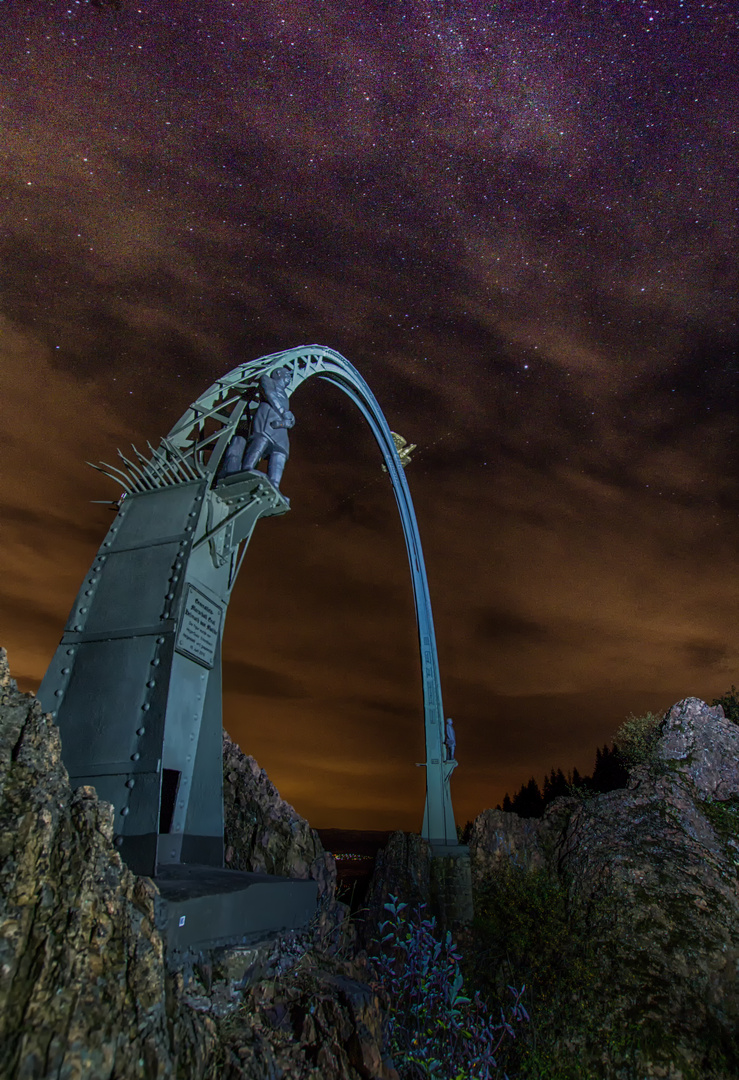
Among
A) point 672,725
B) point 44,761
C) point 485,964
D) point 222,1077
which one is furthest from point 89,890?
point 672,725

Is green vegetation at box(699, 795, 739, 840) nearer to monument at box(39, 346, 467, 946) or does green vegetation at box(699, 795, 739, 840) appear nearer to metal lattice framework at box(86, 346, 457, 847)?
metal lattice framework at box(86, 346, 457, 847)

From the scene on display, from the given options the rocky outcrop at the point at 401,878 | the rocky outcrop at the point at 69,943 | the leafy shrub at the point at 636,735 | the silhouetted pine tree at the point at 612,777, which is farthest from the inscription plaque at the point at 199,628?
the silhouetted pine tree at the point at 612,777

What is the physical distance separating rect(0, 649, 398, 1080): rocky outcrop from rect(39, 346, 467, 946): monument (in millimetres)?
1434

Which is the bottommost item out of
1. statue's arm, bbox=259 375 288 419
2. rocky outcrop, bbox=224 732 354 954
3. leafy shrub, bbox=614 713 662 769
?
rocky outcrop, bbox=224 732 354 954

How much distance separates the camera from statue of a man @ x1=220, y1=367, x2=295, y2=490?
8211 mm

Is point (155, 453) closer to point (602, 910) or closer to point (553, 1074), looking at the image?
point (553, 1074)

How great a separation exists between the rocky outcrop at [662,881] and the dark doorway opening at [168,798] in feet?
37.7

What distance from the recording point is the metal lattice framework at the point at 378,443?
729 centimetres

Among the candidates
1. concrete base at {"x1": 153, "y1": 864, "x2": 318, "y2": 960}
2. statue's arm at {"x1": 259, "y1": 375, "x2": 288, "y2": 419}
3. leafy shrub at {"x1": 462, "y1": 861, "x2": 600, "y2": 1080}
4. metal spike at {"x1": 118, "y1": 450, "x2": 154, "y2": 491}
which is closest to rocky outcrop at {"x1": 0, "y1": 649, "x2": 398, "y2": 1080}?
concrete base at {"x1": 153, "y1": 864, "x2": 318, "y2": 960}

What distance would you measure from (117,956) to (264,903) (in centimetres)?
157

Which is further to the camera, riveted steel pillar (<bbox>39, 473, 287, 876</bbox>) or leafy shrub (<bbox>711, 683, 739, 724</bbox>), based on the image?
leafy shrub (<bbox>711, 683, 739, 724</bbox>)

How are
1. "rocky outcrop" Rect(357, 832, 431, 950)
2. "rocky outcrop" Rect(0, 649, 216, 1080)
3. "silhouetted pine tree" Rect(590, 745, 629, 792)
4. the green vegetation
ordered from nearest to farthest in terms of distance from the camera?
"rocky outcrop" Rect(0, 649, 216, 1080) < the green vegetation < "rocky outcrop" Rect(357, 832, 431, 950) < "silhouetted pine tree" Rect(590, 745, 629, 792)

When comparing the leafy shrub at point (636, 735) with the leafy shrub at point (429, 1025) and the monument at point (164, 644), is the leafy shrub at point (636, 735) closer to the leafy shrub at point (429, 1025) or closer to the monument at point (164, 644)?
the leafy shrub at point (429, 1025)

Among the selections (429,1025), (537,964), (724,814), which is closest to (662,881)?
(724,814)
